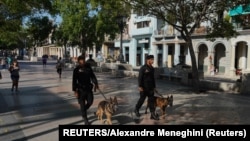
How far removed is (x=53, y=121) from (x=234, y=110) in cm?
578

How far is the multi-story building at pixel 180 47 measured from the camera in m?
38.9

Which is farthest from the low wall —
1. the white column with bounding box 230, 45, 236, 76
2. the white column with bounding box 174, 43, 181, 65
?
the white column with bounding box 174, 43, 181, 65

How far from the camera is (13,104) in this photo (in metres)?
13.3

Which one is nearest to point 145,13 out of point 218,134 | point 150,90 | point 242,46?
point 150,90

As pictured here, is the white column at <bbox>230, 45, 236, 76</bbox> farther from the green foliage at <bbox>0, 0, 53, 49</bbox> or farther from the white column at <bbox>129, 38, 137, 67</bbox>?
the green foliage at <bbox>0, 0, 53, 49</bbox>

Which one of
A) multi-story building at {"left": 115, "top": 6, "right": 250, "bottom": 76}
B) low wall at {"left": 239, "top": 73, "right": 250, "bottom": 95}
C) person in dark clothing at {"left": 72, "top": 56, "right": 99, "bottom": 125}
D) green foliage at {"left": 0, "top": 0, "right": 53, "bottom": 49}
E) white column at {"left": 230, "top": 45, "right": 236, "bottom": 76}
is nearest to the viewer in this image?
person in dark clothing at {"left": 72, "top": 56, "right": 99, "bottom": 125}

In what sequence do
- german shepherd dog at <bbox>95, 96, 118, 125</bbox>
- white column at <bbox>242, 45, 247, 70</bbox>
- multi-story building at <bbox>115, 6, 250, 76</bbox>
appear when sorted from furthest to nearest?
1. multi-story building at <bbox>115, 6, 250, 76</bbox>
2. white column at <bbox>242, 45, 247, 70</bbox>
3. german shepherd dog at <bbox>95, 96, 118, 125</bbox>

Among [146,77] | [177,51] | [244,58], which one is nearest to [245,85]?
[146,77]

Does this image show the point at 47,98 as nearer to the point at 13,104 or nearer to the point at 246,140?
the point at 13,104

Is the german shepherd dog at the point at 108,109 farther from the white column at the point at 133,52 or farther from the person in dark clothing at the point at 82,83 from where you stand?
the white column at the point at 133,52

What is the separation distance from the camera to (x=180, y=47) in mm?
48219

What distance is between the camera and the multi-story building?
38938 millimetres

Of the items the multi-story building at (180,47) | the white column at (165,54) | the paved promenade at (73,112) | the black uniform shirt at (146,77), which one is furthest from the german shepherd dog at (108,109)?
the white column at (165,54)

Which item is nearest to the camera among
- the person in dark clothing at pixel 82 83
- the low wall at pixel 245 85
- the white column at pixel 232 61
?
the person in dark clothing at pixel 82 83
